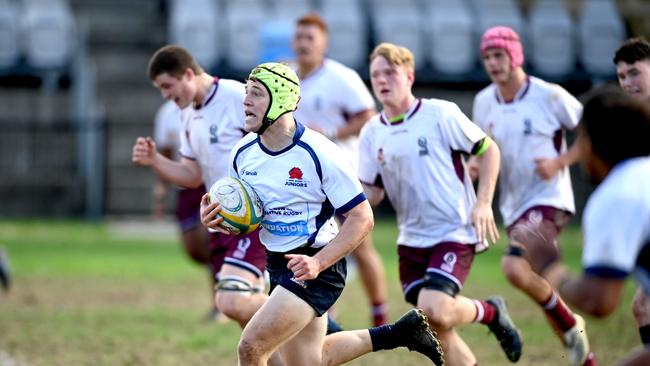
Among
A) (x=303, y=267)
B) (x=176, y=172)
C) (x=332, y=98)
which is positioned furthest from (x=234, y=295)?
(x=332, y=98)

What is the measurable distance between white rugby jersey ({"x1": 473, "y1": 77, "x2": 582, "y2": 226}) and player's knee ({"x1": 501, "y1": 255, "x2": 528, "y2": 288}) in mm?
450

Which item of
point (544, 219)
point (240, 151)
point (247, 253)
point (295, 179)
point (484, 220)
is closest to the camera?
point (295, 179)

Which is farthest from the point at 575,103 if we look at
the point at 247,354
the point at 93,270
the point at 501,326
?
the point at 93,270

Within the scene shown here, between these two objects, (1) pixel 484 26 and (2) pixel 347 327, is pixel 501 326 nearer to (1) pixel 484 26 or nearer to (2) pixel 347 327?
(2) pixel 347 327

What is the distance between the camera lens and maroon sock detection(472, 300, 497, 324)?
26.2 feet

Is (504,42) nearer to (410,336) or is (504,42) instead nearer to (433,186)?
(433,186)

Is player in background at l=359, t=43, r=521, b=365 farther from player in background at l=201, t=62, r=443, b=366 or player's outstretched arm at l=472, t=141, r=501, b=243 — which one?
player in background at l=201, t=62, r=443, b=366

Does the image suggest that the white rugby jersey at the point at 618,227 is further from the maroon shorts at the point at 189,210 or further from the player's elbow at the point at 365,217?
the maroon shorts at the point at 189,210

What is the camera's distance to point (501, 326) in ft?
26.8

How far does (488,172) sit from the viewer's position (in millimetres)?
7836

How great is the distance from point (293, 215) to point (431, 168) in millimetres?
1499

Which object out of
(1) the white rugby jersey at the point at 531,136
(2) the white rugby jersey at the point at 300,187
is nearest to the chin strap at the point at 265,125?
(2) the white rugby jersey at the point at 300,187

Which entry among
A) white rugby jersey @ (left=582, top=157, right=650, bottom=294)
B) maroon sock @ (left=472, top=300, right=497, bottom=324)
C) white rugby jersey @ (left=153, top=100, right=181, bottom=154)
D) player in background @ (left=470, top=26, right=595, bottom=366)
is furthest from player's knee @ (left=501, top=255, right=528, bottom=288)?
white rugby jersey @ (left=153, top=100, right=181, bottom=154)

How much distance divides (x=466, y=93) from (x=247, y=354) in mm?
18949
